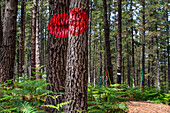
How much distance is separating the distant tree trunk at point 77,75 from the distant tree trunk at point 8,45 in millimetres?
3282

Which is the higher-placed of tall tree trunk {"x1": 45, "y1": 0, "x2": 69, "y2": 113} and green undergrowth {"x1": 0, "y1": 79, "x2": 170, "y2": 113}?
tall tree trunk {"x1": 45, "y1": 0, "x2": 69, "y2": 113}

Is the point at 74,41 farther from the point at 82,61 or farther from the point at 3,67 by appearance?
the point at 3,67

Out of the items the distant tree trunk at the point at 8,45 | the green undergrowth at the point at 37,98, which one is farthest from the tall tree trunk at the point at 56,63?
the distant tree trunk at the point at 8,45

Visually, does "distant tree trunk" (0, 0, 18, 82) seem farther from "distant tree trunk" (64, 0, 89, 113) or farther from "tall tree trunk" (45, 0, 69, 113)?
"distant tree trunk" (64, 0, 89, 113)

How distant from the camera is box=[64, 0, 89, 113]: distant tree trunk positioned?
3.28 meters

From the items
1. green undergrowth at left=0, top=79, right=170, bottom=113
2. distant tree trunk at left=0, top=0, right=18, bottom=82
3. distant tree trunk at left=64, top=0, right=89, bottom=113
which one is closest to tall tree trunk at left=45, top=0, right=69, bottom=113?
green undergrowth at left=0, top=79, right=170, bottom=113

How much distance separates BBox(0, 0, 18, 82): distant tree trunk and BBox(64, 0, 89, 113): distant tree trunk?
129 inches

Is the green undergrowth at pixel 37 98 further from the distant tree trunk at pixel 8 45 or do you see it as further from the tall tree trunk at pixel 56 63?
the distant tree trunk at pixel 8 45

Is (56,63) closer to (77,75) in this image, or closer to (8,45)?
(77,75)

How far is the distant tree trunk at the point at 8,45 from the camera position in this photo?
5.50 meters

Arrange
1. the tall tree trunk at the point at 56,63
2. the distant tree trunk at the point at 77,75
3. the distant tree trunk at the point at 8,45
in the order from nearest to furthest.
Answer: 1. the distant tree trunk at the point at 77,75
2. the tall tree trunk at the point at 56,63
3. the distant tree trunk at the point at 8,45

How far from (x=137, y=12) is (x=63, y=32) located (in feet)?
56.6

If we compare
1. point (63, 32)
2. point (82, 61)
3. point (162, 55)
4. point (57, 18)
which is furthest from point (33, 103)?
point (162, 55)

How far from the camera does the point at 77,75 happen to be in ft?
10.9
